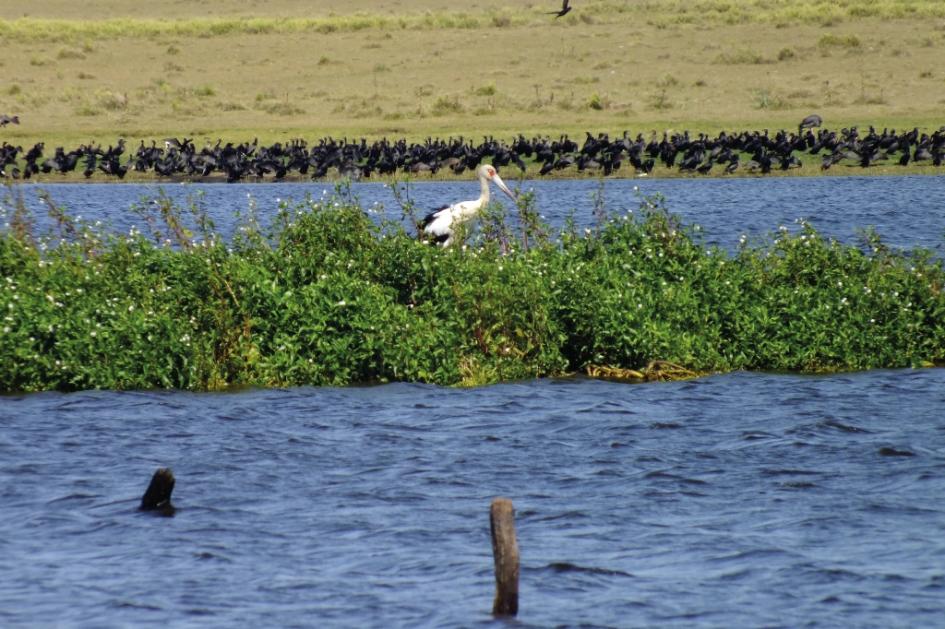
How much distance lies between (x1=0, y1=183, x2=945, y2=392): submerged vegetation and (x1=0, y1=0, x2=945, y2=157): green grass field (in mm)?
25336

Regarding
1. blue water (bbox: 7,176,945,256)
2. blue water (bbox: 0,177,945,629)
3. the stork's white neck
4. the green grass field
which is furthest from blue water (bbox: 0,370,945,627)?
the green grass field

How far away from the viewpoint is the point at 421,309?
43.8 ft

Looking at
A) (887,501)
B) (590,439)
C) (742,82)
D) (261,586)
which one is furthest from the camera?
(742,82)

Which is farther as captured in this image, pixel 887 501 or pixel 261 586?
pixel 887 501

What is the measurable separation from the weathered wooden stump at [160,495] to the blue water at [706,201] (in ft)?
43.6

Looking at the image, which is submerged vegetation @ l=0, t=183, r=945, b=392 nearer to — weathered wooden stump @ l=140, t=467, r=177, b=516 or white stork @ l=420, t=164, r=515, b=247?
white stork @ l=420, t=164, r=515, b=247

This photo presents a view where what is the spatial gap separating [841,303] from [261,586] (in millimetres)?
6874

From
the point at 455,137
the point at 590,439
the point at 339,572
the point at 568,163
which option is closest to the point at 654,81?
the point at 455,137

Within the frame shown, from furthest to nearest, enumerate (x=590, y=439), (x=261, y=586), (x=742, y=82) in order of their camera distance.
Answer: (x=742, y=82) < (x=590, y=439) < (x=261, y=586)

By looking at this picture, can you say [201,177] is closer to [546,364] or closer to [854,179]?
[854,179]

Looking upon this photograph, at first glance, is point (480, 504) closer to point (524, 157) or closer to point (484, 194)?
point (484, 194)

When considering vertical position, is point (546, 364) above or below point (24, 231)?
below

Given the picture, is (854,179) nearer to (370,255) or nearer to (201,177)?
(201,177)

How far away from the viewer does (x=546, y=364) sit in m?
13.5
